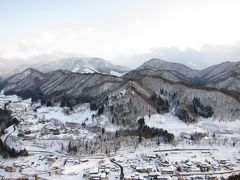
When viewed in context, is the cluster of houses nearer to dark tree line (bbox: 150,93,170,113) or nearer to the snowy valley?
the snowy valley

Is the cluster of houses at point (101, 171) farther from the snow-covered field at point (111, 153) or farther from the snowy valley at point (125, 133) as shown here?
the snowy valley at point (125, 133)

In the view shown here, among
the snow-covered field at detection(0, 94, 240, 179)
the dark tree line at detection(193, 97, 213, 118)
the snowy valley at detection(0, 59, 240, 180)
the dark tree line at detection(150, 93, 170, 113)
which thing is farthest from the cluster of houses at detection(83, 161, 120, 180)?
the dark tree line at detection(193, 97, 213, 118)

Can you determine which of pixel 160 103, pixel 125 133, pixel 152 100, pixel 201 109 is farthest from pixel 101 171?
pixel 152 100

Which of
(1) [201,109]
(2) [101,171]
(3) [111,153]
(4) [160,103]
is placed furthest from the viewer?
(4) [160,103]

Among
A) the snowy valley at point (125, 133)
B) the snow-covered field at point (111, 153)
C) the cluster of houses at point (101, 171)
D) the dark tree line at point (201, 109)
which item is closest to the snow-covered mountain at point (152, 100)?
the dark tree line at point (201, 109)

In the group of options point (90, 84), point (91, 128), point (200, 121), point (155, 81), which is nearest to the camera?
point (91, 128)

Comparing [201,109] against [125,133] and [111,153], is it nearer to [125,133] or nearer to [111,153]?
[125,133]

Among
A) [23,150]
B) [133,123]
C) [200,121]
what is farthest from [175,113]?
[23,150]

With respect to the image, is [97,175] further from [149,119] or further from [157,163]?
[149,119]

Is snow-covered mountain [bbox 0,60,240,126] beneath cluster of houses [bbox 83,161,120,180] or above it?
above
